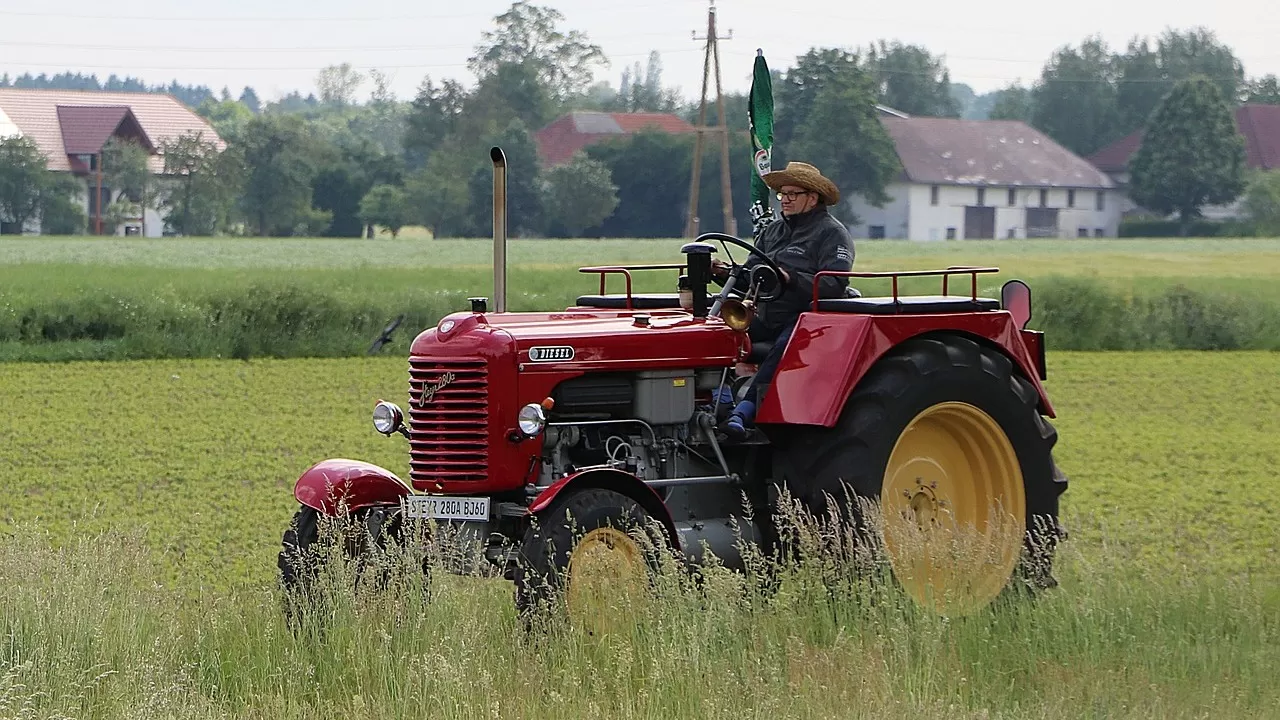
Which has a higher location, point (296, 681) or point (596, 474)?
point (596, 474)

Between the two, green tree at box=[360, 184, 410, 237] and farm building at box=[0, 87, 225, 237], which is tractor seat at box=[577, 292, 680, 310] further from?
farm building at box=[0, 87, 225, 237]

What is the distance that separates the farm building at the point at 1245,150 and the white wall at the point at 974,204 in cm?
103

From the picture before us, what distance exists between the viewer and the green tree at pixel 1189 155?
62.2m

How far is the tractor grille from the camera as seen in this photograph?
6.42 m

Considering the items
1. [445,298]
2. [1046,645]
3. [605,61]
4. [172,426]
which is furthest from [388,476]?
[605,61]

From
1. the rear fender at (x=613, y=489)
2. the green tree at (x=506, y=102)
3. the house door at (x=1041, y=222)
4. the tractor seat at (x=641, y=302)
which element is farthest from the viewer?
the house door at (x=1041, y=222)

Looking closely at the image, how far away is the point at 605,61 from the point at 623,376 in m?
58.2

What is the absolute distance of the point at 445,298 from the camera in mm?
23547

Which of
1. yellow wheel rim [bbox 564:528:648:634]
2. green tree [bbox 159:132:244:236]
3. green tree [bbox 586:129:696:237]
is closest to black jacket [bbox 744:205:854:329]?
yellow wheel rim [bbox 564:528:648:634]

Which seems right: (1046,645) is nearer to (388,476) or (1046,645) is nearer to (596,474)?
(596,474)

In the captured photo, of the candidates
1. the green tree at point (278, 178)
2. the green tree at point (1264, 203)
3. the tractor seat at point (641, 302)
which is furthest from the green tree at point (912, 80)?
the tractor seat at point (641, 302)

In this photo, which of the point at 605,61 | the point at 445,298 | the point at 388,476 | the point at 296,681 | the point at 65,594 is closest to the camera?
the point at 296,681

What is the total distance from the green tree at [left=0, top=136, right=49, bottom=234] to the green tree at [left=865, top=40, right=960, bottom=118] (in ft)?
111

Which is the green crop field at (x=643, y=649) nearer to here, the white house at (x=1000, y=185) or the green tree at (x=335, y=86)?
the white house at (x=1000, y=185)
